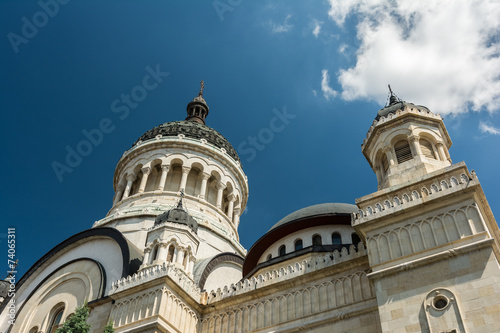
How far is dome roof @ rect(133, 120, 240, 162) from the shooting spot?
4044 centimetres

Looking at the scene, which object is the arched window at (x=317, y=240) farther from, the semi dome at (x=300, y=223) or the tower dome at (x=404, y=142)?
the tower dome at (x=404, y=142)

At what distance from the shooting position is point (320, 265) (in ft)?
63.0

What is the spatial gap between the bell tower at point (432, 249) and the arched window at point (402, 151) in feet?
2.51

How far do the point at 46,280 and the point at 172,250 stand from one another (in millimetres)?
8943

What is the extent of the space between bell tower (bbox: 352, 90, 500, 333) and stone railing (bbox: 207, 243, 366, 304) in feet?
3.63

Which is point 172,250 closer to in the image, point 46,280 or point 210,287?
point 210,287

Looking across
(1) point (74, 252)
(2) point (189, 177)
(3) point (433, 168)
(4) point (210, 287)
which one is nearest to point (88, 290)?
(1) point (74, 252)

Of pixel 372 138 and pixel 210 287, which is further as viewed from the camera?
pixel 210 287

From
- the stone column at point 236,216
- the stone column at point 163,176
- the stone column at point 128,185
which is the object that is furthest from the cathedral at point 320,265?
the stone column at point 236,216

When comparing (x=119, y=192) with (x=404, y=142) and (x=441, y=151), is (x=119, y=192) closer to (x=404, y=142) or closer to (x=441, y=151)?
(x=404, y=142)

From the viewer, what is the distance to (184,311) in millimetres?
20641

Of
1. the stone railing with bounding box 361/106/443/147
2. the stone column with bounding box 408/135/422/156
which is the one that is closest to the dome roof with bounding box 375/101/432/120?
the stone railing with bounding box 361/106/443/147

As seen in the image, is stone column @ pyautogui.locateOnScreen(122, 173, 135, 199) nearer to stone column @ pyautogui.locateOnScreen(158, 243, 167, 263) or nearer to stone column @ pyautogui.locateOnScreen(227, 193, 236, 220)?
stone column @ pyautogui.locateOnScreen(227, 193, 236, 220)

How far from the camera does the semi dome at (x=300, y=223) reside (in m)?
25.8
